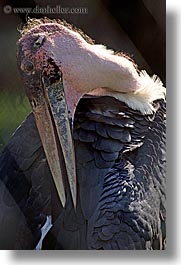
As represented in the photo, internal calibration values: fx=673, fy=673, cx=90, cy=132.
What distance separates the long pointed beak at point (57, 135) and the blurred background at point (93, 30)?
5 cm

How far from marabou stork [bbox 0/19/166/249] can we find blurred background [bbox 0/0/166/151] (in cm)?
2

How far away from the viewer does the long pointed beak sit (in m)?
1.60

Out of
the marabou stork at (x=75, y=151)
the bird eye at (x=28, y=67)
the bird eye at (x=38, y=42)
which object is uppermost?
the bird eye at (x=38, y=42)

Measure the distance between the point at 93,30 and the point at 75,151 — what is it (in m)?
0.29

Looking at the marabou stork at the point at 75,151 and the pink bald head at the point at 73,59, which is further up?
the pink bald head at the point at 73,59

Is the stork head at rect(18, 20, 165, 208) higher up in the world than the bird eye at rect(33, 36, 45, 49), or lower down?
lower down

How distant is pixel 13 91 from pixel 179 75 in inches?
15.9

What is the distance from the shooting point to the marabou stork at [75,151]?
5.24ft

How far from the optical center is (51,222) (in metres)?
1.61

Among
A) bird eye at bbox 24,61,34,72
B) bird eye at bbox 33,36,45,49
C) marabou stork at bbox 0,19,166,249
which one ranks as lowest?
marabou stork at bbox 0,19,166,249

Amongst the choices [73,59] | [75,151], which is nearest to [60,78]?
[73,59]

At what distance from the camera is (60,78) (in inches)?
63.1

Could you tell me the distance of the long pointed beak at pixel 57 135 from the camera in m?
1.60

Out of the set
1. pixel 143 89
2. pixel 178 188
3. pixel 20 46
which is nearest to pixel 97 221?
pixel 178 188
